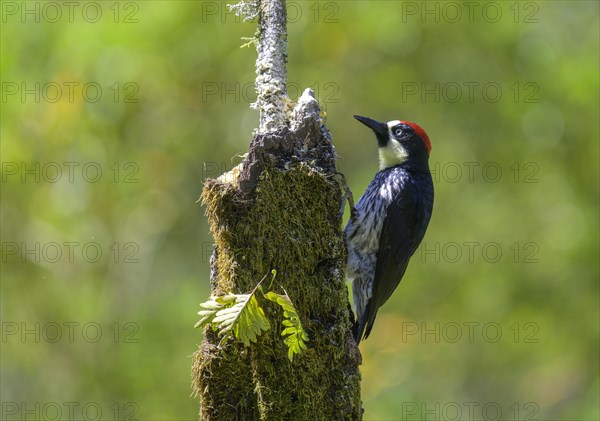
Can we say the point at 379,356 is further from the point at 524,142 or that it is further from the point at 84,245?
the point at 84,245

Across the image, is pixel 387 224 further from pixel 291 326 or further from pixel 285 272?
pixel 291 326

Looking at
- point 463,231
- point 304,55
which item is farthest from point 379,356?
point 304,55

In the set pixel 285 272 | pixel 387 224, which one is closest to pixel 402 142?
pixel 387 224

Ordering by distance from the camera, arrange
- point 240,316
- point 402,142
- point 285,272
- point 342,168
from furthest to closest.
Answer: point 342,168 < point 402,142 < point 285,272 < point 240,316

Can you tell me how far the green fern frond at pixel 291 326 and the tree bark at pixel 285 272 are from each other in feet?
0.82

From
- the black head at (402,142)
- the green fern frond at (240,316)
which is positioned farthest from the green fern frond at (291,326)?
the black head at (402,142)

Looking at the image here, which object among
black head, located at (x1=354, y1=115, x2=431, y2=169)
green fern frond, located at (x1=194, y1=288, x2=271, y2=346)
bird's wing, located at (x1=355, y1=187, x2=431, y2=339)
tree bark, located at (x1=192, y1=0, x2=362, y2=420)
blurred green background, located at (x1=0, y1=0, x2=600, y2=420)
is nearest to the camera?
green fern frond, located at (x1=194, y1=288, x2=271, y2=346)

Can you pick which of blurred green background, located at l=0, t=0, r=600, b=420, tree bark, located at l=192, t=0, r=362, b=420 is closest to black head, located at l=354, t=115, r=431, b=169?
tree bark, located at l=192, t=0, r=362, b=420

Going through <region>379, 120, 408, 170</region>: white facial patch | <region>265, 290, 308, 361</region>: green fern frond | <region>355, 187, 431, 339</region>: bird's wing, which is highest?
<region>379, 120, 408, 170</region>: white facial patch

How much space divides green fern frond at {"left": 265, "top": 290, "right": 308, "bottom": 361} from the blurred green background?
5.55m

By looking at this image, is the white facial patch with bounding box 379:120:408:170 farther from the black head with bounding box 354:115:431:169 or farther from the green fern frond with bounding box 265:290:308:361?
the green fern frond with bounding box 265:290:308:361

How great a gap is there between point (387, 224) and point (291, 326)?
80.2 inches

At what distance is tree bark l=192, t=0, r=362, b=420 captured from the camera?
11.9 feet

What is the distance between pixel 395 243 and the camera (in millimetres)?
5336
